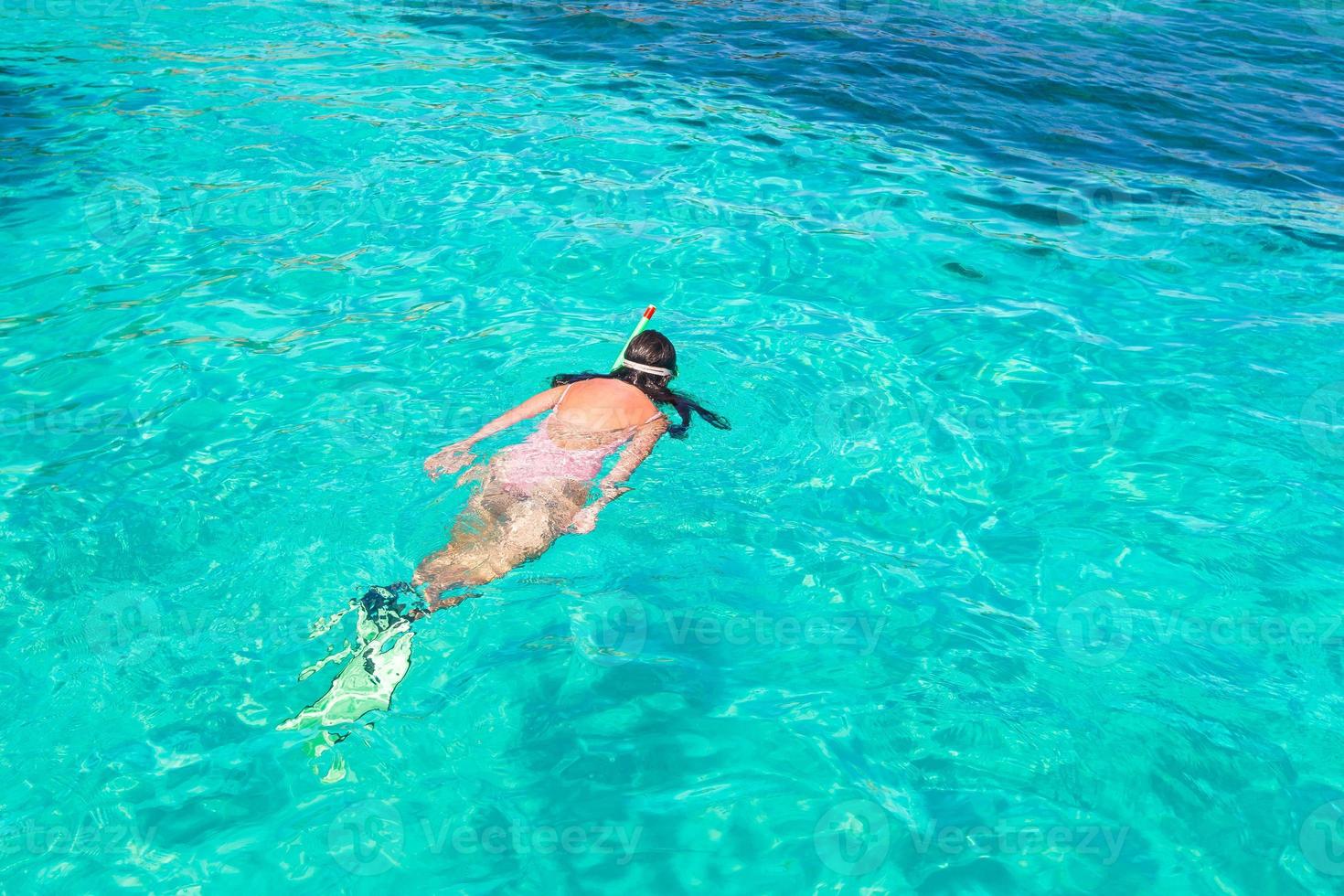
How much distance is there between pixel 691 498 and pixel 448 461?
4.54ft

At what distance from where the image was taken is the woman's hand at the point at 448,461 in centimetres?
544

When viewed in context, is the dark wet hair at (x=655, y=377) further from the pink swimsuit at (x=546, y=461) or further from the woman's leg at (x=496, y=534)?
the woman's leg at (x=496, y=534)

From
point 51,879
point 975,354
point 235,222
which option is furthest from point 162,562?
point 975,354

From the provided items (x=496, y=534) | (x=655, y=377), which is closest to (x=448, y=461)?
(x=496, y=534)

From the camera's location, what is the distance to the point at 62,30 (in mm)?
14344

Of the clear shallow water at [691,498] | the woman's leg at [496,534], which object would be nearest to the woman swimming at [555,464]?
the woman's leg at [496,534]

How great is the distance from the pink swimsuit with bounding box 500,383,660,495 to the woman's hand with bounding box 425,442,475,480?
0.81 ft

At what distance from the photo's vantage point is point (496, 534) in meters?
4.94

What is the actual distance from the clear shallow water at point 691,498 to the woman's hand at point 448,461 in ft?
0.40

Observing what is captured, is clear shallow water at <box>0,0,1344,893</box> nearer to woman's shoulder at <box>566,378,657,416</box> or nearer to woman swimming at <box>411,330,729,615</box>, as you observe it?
woman swimming at <box>411,330,729,615</box>

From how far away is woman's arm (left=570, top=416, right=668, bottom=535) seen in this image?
5109 mm

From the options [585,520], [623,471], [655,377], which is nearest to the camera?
[585,520]

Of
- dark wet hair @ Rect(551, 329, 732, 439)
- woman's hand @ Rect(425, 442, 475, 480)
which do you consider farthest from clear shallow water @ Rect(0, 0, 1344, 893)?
dark wet hair @ Rect(551, 329, 732, 439)

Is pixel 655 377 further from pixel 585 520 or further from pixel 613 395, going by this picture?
pixel 585 520
